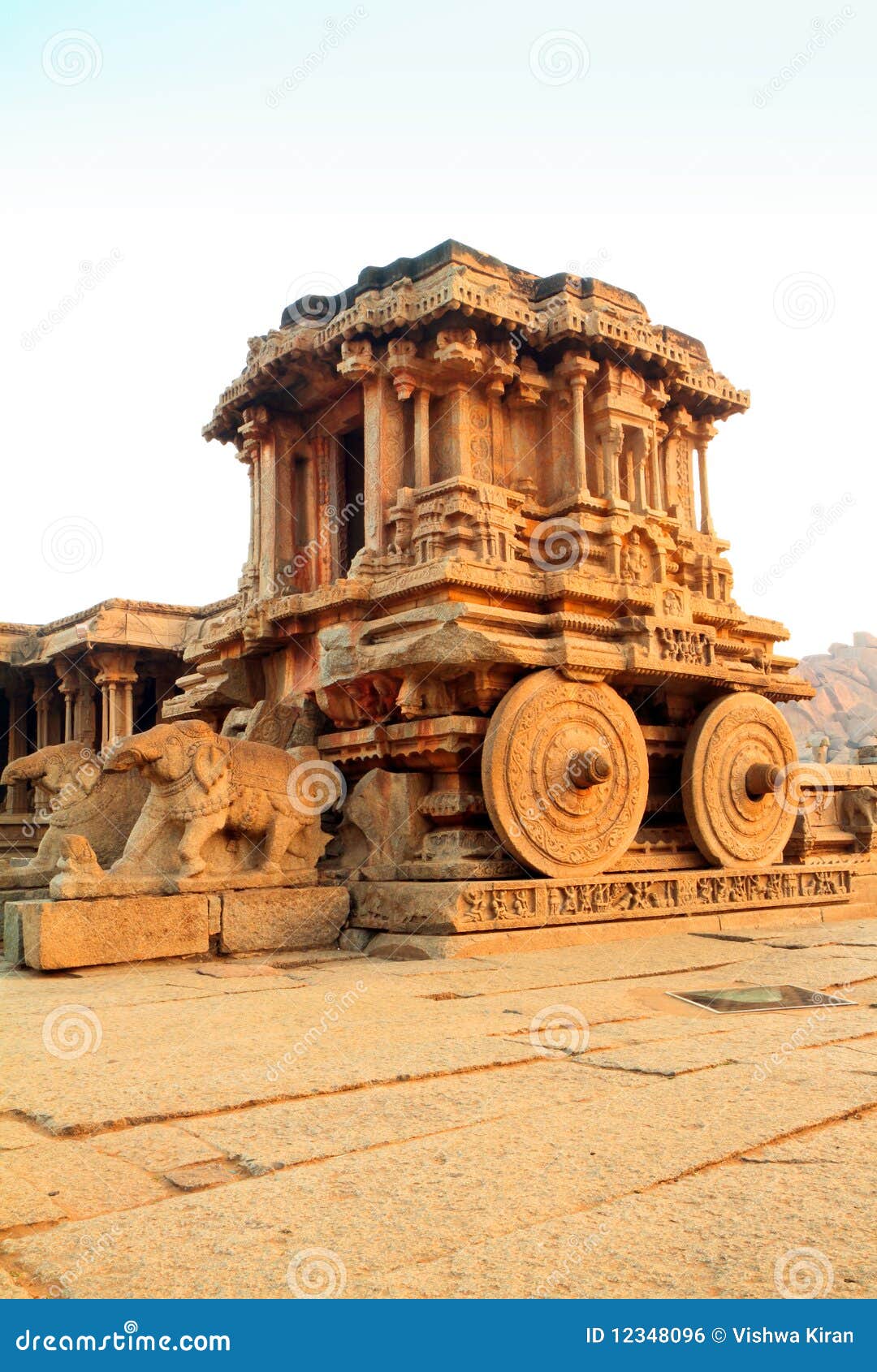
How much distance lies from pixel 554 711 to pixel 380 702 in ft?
4.69

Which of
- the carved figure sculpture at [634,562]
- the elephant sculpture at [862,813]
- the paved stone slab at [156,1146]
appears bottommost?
the paved stone slab at [156,1146]

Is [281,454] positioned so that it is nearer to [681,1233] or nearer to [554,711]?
[554,711]

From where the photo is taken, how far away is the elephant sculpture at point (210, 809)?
760 centimetres

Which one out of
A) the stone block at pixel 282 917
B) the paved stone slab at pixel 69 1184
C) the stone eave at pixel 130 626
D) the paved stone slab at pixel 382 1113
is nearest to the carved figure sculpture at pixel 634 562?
the stone block at pixel 282 917

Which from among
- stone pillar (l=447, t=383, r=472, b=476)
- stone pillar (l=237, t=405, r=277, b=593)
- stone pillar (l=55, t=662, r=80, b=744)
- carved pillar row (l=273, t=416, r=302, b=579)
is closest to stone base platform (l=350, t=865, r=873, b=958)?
stone pillar (l=447, t=383, r=472, b=476)

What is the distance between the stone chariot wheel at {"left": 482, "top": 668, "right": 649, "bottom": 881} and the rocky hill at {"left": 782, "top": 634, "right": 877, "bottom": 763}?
107ft

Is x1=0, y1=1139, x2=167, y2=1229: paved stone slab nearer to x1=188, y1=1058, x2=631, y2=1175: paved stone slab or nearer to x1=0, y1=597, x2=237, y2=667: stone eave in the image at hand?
x1=188, y1=1058, x2=631, y2=1175: paved stone slab

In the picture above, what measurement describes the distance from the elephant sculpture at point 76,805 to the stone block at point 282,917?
161cm

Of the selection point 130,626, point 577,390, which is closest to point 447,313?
point 577,390

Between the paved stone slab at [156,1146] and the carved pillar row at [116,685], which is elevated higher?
the carved pillar row at [116,685]

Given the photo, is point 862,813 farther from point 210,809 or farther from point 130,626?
point 130,626

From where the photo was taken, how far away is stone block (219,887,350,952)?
7.55 metres

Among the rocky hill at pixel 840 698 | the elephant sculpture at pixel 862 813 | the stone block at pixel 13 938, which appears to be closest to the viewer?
the stone block at pixel 13 938

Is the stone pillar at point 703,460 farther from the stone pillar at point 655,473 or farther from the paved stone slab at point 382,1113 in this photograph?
the paved stone slab at point 382,1113
